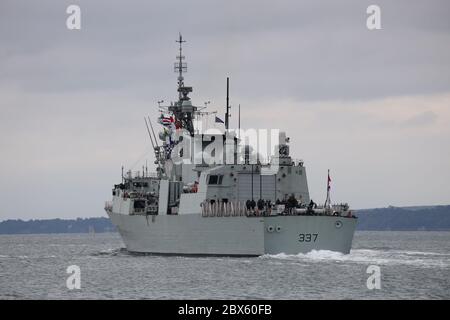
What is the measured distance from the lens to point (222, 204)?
205 feet

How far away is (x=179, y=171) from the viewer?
7244 centimetres

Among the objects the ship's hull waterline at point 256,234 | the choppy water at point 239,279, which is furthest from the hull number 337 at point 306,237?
the choppy water at point 239,279

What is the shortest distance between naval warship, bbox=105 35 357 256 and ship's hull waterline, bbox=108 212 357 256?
59 mm

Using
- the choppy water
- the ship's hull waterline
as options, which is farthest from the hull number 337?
the choppy water

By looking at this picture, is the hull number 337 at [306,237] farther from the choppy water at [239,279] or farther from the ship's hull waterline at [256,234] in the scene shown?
the choppy water at [239,279]

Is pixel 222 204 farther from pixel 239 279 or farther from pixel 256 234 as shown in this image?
pixel 239 279

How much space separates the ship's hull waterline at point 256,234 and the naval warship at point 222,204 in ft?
0.19

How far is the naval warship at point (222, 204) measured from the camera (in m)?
58.9

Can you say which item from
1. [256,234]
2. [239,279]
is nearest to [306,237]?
[256,234]

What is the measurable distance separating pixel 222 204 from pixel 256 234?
4279 millimetres

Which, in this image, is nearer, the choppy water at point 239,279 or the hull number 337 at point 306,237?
the choppy water at point 239,279

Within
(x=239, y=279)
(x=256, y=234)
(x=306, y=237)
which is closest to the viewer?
(x=239, y=279)
